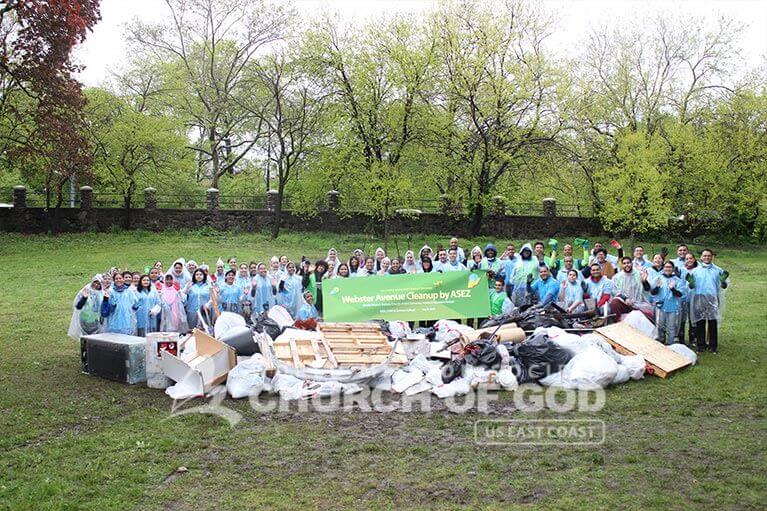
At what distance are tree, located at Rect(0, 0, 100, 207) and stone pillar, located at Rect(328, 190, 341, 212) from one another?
10.4 metres

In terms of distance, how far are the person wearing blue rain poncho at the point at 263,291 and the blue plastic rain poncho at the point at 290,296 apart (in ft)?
0.51

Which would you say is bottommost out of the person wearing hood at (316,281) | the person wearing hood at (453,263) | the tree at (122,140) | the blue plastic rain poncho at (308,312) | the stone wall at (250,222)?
the blue plastic rain poncho at (308,312)

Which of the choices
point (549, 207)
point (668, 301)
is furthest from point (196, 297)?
point (549, 207)

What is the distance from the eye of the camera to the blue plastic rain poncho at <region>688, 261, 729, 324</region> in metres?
11.6

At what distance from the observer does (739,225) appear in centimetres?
2995

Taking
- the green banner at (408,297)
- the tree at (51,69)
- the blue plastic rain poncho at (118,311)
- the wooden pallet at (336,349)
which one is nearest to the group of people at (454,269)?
the blue plastic rain poncho at (118,311)

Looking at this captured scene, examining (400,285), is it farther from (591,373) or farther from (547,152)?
(547,152)

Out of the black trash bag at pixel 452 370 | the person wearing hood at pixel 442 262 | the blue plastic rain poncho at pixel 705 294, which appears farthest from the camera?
the person wearing hood at pixel 442 262

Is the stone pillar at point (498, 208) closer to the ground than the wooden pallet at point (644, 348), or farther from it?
farther from it

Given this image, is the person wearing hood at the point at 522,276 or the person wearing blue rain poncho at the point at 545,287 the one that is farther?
the person wearing hood at the point at 522,276

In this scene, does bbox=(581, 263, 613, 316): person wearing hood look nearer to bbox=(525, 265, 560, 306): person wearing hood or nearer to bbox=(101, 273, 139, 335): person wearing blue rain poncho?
bbox=(525, 265, 560, 306): person wearing hood

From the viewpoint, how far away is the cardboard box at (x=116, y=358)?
32.2 ft

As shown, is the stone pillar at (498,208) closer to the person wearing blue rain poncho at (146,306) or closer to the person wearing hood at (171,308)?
the person wearing hood at (171,308)

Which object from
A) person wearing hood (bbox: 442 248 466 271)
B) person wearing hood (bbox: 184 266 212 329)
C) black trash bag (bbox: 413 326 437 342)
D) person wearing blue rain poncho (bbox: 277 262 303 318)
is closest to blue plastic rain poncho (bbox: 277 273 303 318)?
person wearing blue rain poncho (bbox: 277 262 303 318)
